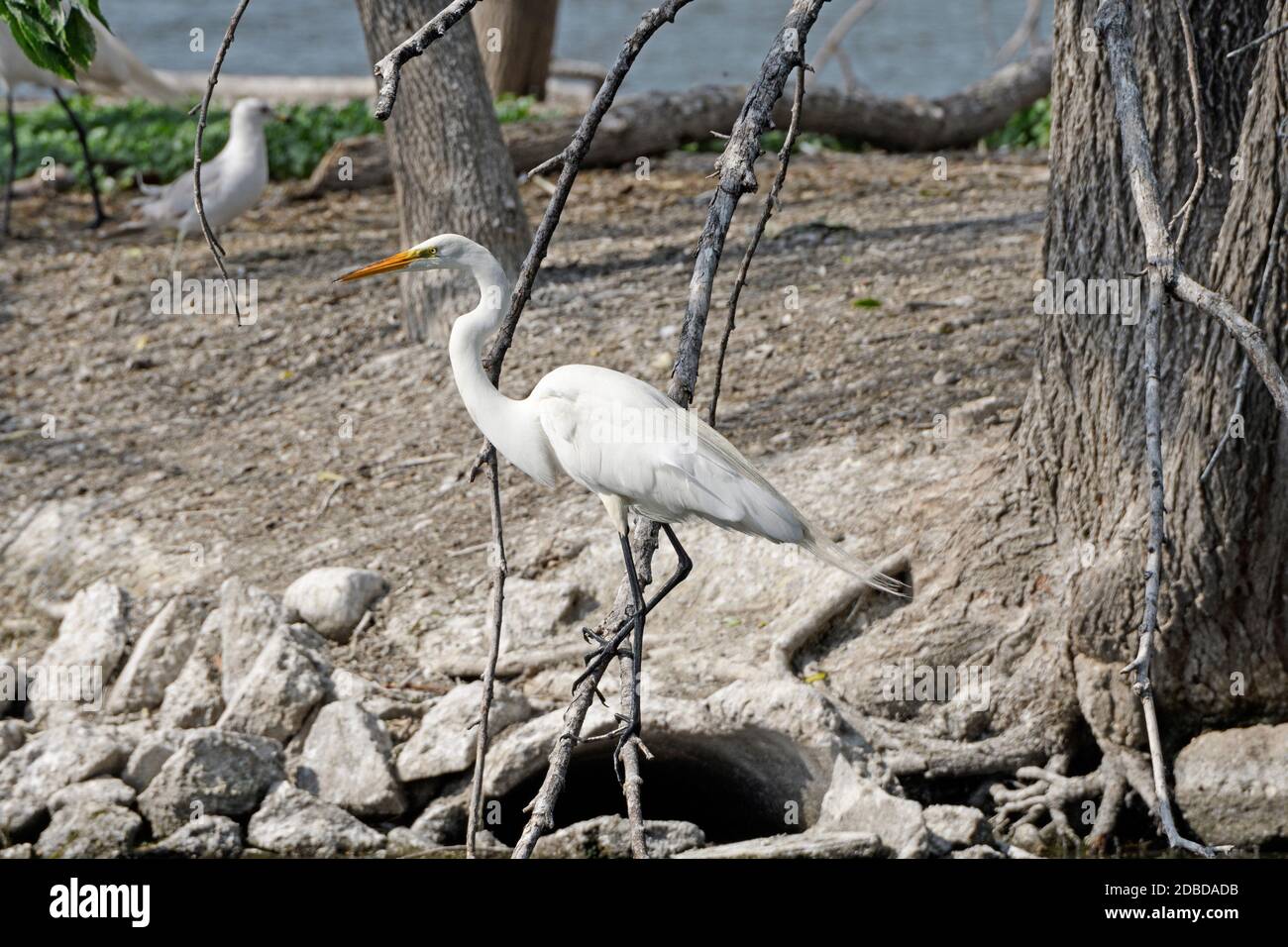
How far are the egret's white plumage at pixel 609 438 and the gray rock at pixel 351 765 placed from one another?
216 cm

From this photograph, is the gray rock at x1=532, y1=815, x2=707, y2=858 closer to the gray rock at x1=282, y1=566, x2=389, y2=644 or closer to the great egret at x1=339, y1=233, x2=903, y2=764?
the gray rock at x1=282, y1=566, x2=389, y2=644

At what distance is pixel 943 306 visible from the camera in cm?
692

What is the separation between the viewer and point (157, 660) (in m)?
5.69

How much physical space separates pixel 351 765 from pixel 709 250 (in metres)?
3.01

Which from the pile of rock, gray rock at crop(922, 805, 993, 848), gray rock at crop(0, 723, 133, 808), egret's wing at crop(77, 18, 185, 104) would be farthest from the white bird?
gray rock at crop(922, 805, 993, 848)

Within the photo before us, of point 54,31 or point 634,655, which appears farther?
point 54,31

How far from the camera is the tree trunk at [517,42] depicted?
12.1 m

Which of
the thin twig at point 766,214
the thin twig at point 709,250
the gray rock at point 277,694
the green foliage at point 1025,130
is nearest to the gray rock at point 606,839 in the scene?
the gray rock at point 277,694

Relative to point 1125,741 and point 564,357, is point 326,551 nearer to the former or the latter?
point 564,357

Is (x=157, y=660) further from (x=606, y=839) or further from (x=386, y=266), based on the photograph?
(x=386, y=266)

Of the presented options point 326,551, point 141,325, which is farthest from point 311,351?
point 326,551

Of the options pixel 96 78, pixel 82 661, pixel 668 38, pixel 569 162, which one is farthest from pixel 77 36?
pixel 668 38

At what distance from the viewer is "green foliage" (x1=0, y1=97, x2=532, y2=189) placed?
10.6 meters

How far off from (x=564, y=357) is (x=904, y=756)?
9.27 ft
